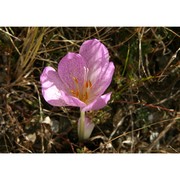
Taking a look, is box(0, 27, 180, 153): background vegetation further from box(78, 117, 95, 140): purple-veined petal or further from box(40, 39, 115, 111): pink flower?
box(40, 39, 115, 111): pink flower

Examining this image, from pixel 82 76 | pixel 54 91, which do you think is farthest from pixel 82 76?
pixel 54 91

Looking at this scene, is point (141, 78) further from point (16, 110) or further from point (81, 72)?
point (16, 110)

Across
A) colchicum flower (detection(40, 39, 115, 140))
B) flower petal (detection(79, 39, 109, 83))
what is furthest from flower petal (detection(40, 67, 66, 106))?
flower petal (detection(79, 39, 109, 83))

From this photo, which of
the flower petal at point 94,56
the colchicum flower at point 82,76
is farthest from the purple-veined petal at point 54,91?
the flower petal at point 94,56

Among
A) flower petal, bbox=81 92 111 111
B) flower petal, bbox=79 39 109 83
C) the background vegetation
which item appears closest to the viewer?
flower petal, bbox=81 92 111 111

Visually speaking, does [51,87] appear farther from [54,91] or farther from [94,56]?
[94,56]

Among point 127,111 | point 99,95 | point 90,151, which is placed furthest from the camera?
point 127,111

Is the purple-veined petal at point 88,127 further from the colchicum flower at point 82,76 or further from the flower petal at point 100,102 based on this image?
the flower petal at point 100,102

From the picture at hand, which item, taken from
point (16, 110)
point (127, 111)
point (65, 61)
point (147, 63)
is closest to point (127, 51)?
point (147, 63)
